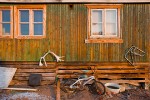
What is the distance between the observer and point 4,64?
1216 centimetres

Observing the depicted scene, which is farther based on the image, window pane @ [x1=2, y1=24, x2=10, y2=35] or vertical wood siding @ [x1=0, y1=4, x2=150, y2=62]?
window pane @ [x1=2, y1=24, x2=10, y2=35]

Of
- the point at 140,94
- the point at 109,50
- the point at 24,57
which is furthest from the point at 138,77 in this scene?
the point at 24,57

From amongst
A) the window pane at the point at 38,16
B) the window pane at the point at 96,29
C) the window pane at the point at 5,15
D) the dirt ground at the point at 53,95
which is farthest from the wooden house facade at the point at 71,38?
the dirt ground at the point at 53,95

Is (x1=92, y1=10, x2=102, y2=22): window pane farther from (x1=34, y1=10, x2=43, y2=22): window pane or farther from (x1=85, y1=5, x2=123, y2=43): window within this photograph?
(x1=34, y1=10, x2=43, y2=22): window pane

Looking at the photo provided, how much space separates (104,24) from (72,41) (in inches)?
68.8

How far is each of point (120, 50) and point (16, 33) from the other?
504 centimetres

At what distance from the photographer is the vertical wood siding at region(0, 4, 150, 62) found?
12.1 metres

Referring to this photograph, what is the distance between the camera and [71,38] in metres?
12.1

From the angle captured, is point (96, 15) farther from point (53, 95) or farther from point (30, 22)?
point (53, 95)

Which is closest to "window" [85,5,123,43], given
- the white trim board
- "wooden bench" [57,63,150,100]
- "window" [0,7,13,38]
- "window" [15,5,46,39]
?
"wooden bench" [57,63,150,100]

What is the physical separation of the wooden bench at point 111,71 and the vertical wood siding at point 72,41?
30cm

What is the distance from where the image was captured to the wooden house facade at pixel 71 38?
12070 mm

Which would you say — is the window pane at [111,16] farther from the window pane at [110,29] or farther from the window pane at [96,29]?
the window pane at [96,29]

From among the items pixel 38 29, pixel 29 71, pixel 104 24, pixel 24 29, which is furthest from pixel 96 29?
pixel 29 71
